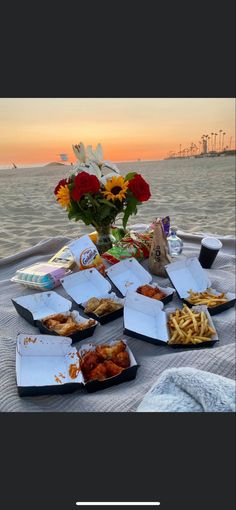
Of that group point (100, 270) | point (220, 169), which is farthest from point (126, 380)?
point (220, 169)

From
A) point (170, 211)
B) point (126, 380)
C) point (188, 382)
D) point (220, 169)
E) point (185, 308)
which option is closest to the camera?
point (188, 382)

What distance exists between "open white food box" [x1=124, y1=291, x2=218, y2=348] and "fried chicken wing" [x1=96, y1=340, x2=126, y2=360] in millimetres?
108

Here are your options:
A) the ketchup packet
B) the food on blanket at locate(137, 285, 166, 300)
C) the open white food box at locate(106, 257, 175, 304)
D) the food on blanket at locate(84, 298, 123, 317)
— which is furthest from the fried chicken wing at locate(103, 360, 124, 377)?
the ketchup packet

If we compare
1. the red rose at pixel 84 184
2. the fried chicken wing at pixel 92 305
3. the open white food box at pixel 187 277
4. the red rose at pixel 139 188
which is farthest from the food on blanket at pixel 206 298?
the red rose at pixel 84 184

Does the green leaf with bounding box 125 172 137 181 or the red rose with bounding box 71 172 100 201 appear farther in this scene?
the green leaf with bounding box 125 172 137 181

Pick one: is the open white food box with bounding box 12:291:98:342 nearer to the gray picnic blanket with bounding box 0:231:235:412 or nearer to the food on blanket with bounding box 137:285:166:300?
the gray picnic blanket with bounding box 0:231:235:412

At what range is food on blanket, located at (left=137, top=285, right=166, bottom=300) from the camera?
55.2 inches

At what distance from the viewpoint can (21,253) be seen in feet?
6.62

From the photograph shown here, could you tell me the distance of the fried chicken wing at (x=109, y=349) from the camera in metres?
1.05

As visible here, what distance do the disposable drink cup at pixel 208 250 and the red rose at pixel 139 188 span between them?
0.36 meters

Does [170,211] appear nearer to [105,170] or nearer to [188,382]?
[105,170]

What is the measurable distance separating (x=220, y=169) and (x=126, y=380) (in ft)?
20.8

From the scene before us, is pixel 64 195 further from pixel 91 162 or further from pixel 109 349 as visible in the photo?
pixel 109 349

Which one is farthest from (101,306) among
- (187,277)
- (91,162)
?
(91,162)
